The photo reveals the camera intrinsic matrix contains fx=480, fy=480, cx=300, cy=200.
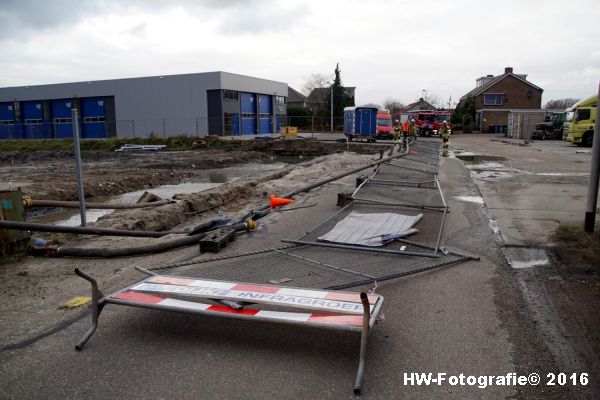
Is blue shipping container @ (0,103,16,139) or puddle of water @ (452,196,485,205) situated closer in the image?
puddle of water @ (452,196,485,205)

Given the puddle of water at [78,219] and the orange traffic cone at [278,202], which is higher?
the orange traffic cone at [278,202]

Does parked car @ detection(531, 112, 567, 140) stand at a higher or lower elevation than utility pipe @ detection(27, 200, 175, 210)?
higher

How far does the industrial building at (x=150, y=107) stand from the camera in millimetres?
46938

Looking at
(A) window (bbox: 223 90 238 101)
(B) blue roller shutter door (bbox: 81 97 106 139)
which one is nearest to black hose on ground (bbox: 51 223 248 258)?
(A) window (bbox: 223 90 238 101)

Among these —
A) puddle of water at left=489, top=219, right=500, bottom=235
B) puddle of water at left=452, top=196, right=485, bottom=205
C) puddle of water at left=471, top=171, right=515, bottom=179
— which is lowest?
puddle of water at left=489, top=219, right=500, bottom=235

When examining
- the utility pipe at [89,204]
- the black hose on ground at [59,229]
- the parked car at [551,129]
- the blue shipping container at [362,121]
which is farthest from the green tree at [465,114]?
the black hose on ground at [59,229]

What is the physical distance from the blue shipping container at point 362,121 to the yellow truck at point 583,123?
14.6m

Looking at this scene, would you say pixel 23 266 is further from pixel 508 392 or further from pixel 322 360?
pixel 508 392

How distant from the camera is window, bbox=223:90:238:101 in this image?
47.0m

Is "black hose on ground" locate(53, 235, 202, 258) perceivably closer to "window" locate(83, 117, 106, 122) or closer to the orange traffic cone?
the orange traffic cone

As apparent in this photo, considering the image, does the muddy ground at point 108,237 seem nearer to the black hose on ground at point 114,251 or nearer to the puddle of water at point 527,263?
the black hose on ground at point 114,251

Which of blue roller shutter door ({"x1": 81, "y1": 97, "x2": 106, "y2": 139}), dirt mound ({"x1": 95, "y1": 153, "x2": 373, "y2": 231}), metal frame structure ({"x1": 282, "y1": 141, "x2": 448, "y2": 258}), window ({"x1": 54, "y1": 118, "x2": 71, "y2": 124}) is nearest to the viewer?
metal frame structure ({"x1": 282, "y1": 141, "x2": 448, "y2": 258})

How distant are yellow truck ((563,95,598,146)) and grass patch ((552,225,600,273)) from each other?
Answer: 1199 inches

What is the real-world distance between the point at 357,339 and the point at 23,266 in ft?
16.0
